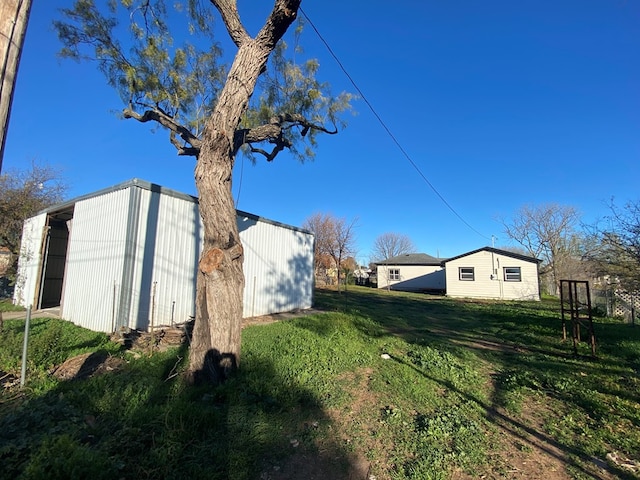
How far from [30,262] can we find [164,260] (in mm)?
7332

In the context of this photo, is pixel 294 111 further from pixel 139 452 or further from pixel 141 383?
pixel 139 452

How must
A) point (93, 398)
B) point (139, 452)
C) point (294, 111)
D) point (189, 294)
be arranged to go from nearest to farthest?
point (139, 452), point (93, 398), point (189, 294), point (294, 111)

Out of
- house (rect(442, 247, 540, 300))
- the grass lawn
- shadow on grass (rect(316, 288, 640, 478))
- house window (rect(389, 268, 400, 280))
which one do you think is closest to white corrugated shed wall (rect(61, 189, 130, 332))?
the grass lawn

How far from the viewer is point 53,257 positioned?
37.7 ft

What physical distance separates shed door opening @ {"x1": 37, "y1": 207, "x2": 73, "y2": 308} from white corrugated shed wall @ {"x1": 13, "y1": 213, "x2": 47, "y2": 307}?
0.19m

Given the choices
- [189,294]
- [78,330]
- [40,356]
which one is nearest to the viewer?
[40,356]

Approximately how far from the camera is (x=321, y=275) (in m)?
34.4

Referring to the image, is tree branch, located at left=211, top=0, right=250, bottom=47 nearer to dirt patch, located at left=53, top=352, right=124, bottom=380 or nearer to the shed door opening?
dirt patch, located at left=53, top=352, right=124, bottom=380

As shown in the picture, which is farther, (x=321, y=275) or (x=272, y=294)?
(x=321, y=275)

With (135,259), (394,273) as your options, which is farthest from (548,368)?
(394,273)

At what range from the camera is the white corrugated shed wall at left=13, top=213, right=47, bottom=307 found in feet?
34.8

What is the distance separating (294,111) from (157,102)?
3662 millimetres

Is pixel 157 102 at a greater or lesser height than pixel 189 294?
greater

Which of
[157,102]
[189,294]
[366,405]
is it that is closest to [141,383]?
[366,405]
